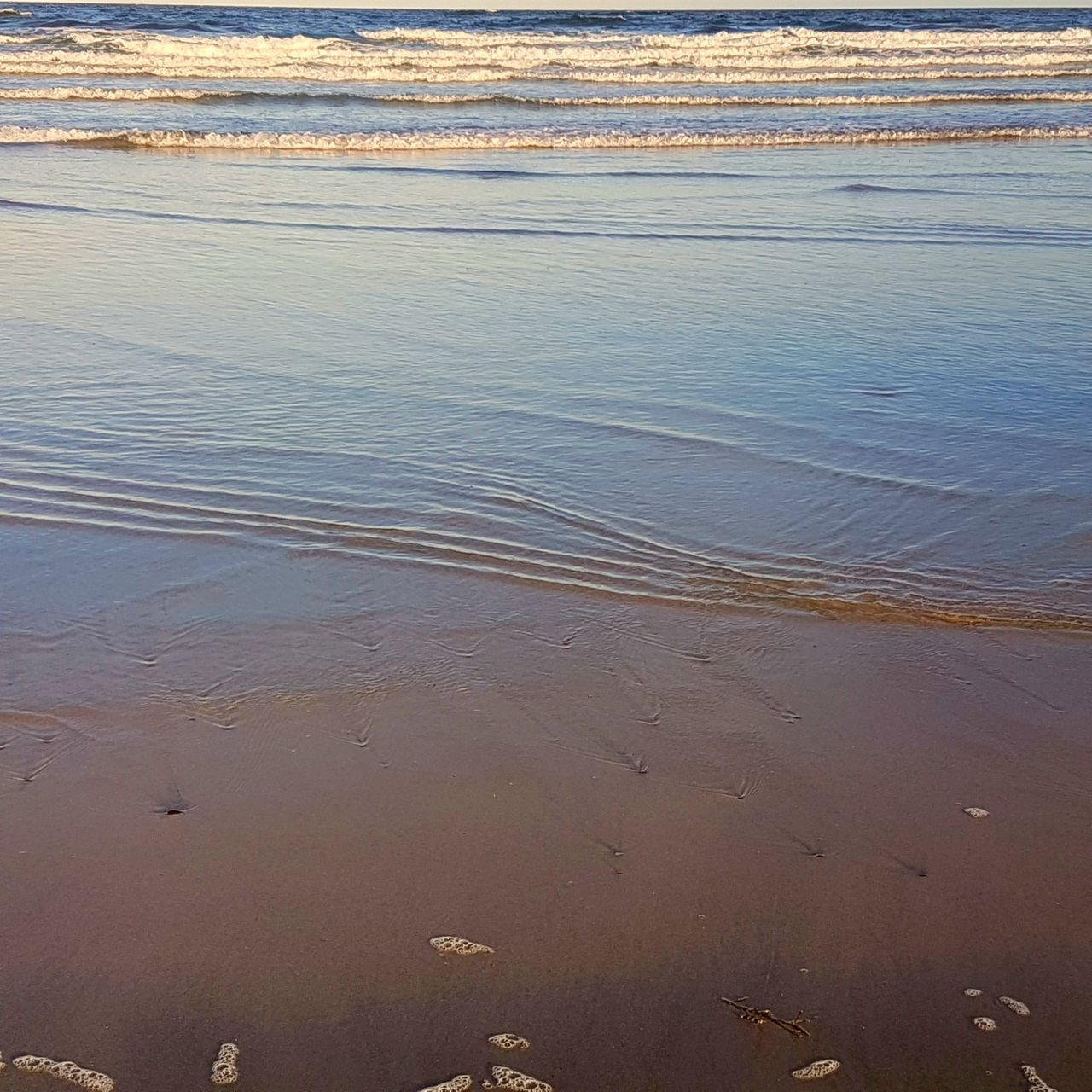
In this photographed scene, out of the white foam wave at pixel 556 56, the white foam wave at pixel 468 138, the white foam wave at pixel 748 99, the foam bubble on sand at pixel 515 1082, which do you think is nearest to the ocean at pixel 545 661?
the foam bubble on sand at pixel 515 1082

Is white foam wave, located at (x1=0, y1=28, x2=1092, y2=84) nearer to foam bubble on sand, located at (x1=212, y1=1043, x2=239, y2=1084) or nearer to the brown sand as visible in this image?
the brown sand

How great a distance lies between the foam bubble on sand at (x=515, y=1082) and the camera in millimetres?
2143

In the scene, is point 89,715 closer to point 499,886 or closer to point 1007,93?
point 499,886

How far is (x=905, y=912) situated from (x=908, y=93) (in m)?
22.9

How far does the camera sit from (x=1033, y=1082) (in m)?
2.15

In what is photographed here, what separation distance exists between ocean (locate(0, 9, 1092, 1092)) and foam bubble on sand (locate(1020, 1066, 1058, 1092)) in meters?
0.02

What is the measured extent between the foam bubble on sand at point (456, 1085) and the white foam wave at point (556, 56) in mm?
24062

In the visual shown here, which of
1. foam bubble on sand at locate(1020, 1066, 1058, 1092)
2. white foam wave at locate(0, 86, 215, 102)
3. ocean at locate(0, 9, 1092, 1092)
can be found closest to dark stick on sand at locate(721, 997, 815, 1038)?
ocean at locate(0, 9, 1092, 1092)

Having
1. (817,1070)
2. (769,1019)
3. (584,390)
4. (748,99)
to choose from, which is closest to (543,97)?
(748,99)

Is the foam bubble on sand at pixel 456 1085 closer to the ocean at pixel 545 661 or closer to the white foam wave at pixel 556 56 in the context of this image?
the ocean at pixel 545 661

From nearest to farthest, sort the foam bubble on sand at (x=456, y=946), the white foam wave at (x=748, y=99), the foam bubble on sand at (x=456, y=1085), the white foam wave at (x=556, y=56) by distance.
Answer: the foam bubble on sand at (x=456, y=1085)
the foam bubble on sand at (x=456, y=946)
the white foam wave at (x=748, y=99)
the white foam wave at (x=556, y=56)

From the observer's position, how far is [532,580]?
4.07 m

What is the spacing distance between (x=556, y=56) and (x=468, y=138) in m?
13.9

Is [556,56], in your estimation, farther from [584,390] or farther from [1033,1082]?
[1033,1082]
